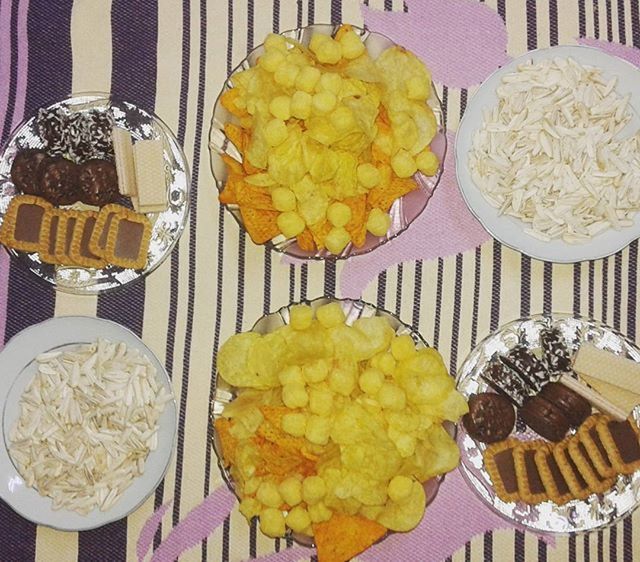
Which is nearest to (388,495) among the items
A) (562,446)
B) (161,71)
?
(562,446)

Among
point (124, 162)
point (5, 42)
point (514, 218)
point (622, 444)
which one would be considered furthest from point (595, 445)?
point (5, 42)

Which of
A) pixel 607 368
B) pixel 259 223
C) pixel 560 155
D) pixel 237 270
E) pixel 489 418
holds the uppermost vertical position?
pixel 560 155

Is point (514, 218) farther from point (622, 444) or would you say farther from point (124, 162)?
point (124, 162)

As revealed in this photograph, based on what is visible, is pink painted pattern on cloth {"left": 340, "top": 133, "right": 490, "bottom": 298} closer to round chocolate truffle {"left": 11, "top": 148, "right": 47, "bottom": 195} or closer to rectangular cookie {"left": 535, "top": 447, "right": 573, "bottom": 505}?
rectangular cookie {"left": 535, "top": 447, "right": 573, "bottom": 505}

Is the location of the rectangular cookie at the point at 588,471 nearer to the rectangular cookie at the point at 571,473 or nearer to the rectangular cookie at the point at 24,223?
the rectangular cookie at the point at 571,473

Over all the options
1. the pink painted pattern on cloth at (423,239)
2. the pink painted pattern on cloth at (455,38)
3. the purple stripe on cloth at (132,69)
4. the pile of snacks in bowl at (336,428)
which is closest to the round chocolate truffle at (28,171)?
the purple stripe on cloth at (132,69)

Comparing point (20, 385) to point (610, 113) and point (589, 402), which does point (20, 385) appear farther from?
point (610, 113)

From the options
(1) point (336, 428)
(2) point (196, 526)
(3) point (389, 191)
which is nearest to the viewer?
(1) point (336, 428)
